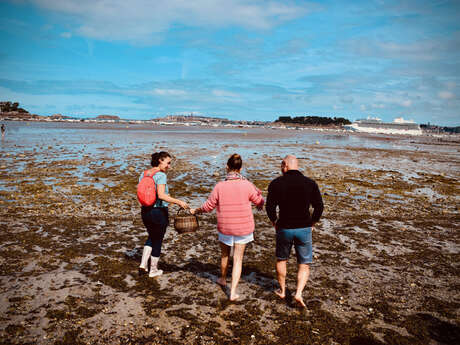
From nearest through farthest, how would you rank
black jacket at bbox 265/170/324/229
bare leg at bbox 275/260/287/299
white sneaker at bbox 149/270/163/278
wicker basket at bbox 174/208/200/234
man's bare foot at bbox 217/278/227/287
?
black jacket at bbox 265/170/324/229
bare leg at bbox 275/260/287/299
man's bare foot at bbox 217/278/227/287
wicker basket at bbox 174/208/200/234
white sneaker at bbox 149/270/163/278

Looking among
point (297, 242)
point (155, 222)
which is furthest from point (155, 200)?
point (297, 242)

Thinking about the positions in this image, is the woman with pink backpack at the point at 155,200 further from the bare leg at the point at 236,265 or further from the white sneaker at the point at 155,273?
the bare leg at the point at 236,265

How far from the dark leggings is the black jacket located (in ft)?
7.37

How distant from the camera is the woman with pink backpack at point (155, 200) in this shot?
5.76 metres

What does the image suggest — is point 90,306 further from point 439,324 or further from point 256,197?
point 439,324

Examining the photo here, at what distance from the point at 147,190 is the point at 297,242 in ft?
9.78

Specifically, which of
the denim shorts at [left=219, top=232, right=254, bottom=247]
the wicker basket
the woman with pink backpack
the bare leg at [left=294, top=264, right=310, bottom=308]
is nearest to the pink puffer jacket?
the denim shorts at [left=219, top=232, right=254, bottom=247]

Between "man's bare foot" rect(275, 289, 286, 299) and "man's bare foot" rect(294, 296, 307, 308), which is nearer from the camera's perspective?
"man's bare foot" rect(294, 296, 307, 308)

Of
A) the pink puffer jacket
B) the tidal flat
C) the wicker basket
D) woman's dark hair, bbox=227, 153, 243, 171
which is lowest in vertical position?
the tidal flat

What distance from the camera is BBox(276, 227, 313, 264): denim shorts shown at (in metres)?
5.18

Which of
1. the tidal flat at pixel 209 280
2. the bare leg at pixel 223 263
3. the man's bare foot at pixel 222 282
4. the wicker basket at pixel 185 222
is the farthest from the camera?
the wicker basket at pixel 185 222

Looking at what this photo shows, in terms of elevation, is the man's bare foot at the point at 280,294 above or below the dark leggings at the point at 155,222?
below

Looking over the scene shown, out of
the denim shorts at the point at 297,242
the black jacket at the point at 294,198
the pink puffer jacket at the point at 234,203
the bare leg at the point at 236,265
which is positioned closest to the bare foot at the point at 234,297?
the bare leg at the point at 236,265

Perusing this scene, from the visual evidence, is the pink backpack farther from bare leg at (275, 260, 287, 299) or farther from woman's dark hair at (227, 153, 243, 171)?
bare leg at (275, 260, 287, 299)
